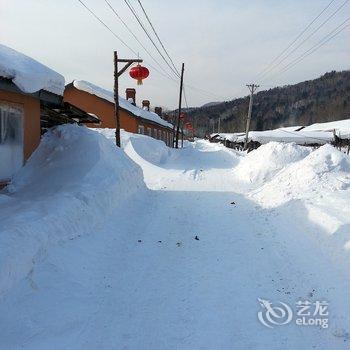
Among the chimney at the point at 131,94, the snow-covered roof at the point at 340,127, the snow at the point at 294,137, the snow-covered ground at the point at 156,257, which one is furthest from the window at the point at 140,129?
the snow-covered roof at the point at 340,127

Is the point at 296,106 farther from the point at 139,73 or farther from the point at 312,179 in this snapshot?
the point at 312,179

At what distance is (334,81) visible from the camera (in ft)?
506

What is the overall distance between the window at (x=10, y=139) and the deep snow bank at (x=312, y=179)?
6780 mm

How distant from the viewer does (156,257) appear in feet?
23.0

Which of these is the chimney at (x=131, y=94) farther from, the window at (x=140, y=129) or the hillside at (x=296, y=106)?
the hillside at (x=296, y=106)

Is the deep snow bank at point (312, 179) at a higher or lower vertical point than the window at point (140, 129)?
lower

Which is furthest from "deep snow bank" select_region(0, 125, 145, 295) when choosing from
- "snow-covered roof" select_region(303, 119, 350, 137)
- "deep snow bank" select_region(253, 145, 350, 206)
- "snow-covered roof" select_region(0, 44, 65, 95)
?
"snow-covered roof" select_region(303, 119, 350, 137)

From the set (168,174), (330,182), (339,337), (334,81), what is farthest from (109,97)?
(334,81)

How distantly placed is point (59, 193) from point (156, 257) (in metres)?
2.53

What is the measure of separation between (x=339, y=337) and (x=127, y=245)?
13.7ft

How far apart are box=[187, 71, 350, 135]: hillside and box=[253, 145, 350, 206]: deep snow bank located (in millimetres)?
98156

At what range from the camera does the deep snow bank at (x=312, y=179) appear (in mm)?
10453

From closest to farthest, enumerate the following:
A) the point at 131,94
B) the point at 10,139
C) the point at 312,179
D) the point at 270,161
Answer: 1. the point at 10,139
2. the point at 312,179
3. the point at 270,161
4. the point at 131,94

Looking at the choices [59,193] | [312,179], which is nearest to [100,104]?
[312,179]
